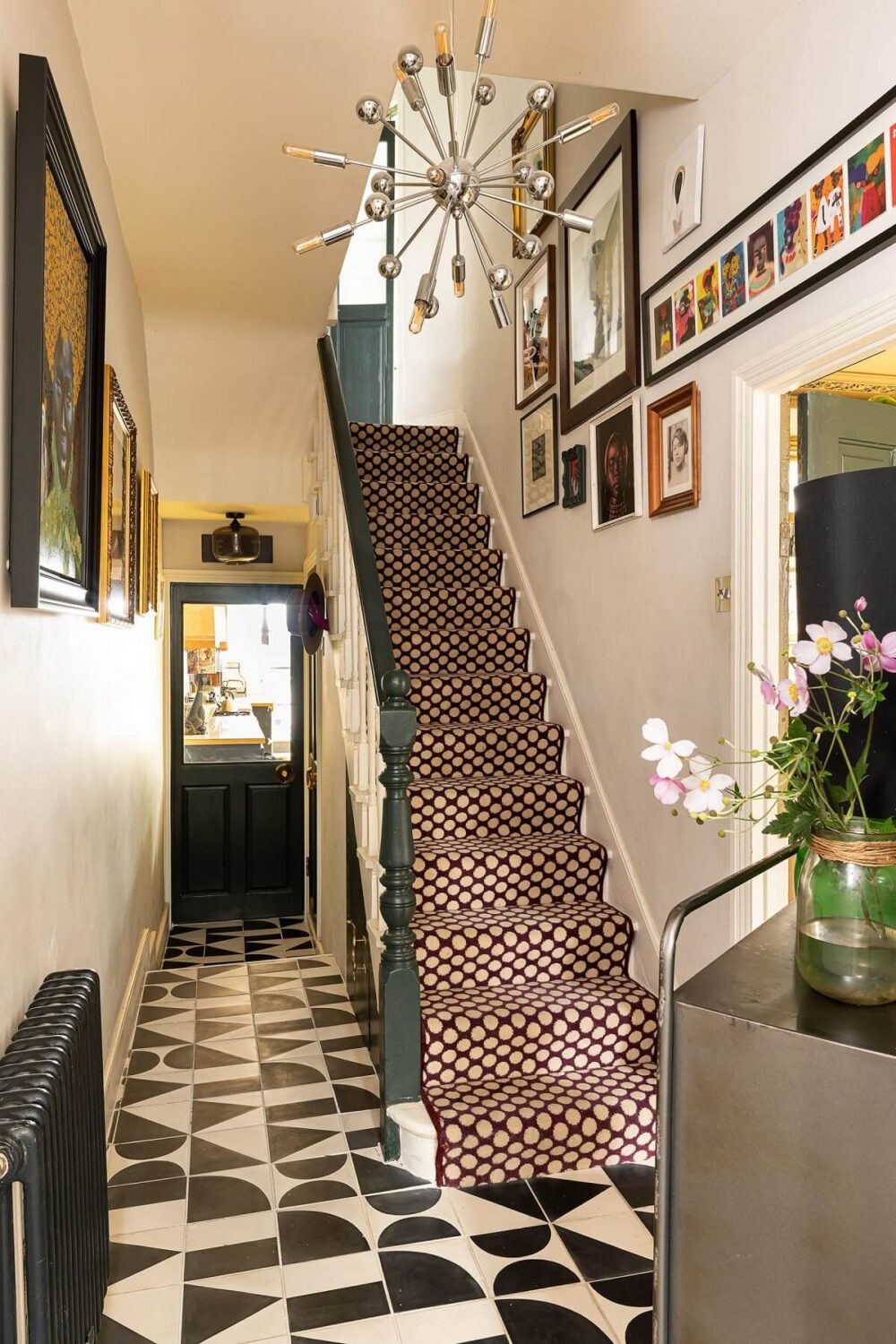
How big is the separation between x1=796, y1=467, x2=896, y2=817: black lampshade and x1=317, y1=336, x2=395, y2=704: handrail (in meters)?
1.90

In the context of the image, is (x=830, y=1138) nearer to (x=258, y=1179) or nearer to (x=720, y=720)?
(x=720, y=720)

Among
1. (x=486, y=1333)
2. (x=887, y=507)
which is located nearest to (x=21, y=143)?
(x=887, y=507)

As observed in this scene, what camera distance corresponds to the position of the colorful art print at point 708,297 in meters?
2.79

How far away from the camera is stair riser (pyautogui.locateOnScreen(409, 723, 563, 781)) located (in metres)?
3.97

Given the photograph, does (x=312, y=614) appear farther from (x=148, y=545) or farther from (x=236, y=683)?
(x=236, y=683)

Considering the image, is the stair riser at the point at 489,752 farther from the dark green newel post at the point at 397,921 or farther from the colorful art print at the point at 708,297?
the colorful art print at the point at 708,297

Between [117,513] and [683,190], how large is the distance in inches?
78.9

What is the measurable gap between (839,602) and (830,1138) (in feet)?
1.78

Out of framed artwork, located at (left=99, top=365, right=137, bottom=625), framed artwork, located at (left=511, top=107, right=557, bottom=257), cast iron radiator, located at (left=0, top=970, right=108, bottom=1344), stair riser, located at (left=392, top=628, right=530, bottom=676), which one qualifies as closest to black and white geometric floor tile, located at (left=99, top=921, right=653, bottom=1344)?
cast iron radiator, located at (left=0, top=970, right=108, bottom=1344)

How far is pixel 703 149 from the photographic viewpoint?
284 cm

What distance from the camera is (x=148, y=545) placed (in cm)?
445

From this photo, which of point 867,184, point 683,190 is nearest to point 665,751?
point 867,184

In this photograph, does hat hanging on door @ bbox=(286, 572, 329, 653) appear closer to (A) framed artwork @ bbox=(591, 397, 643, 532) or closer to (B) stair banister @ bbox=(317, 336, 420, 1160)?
(B) stair banister @ bbox=(317, 336, 420, 1160)

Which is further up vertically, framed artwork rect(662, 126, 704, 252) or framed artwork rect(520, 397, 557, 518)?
framed artwork rect(662, 126, 704, 252)
